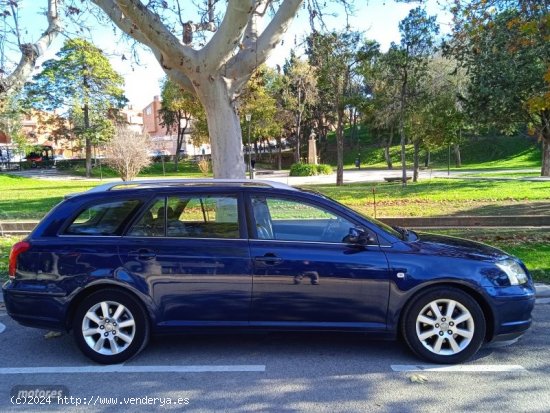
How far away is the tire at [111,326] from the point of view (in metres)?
4.14

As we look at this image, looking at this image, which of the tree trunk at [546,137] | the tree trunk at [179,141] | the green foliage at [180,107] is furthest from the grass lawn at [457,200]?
the tree trunk at [179,141]

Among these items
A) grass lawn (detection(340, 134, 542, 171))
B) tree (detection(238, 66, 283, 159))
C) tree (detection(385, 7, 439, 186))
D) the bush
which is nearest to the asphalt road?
tree (detection(385, 7, 439, 186))

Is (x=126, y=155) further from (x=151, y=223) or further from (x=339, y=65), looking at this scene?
(x=151, y=223)

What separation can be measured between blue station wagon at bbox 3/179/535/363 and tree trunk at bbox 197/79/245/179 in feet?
17.1

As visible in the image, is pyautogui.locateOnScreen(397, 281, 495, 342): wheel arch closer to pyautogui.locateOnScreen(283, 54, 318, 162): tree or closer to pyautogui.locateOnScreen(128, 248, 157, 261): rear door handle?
pyautogui.locateOnScreen(128, 248, 157, 261): rear door handle

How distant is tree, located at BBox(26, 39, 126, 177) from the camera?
148 ft

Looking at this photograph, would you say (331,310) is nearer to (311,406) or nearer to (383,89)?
(311,406)

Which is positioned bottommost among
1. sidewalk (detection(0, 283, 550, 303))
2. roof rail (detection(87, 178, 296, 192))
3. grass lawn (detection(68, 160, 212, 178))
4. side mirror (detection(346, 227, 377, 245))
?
sidewalk (detection(0, 283, 550, 303))

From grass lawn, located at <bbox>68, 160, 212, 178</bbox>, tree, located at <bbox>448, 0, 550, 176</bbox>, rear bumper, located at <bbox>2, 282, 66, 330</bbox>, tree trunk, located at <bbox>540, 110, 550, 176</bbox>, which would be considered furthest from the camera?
grass lawn, located at <bbox>68, 160, 212, 178</bbox>

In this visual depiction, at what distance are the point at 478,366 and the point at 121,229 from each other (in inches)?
134

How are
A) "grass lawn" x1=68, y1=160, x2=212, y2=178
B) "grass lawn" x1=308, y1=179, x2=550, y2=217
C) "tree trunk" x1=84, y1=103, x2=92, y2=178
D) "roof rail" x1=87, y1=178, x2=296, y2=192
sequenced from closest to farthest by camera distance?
"roof rail" x1=87, y1=178, x2=296, y2=192
"grass lawn" x1=308, y1=179, x2=550, y2=217
"tree trunk" x1=84, y1=103, x2=92, y2=178
"grass lawn" x1=68, y1=160, x2=212, y2=178

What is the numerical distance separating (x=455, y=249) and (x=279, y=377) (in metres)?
1.96

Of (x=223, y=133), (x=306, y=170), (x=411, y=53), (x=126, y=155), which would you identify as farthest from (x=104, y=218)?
(x=306, y=170)

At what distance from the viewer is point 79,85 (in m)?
46.5
